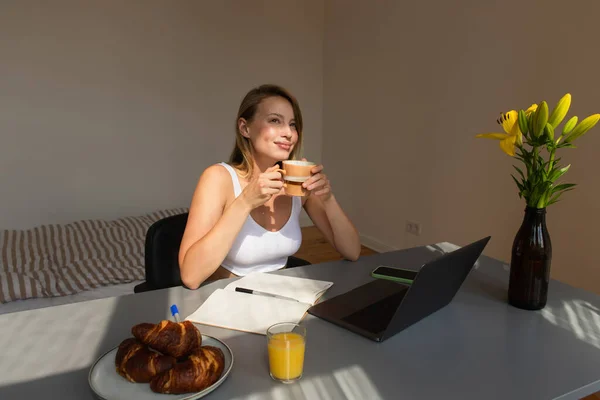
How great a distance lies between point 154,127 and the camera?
12.3 feet

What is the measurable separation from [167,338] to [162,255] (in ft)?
2.54

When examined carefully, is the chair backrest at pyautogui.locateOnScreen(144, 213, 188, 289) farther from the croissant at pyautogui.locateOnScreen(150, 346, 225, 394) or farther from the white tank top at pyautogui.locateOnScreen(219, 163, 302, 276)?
the croissant at pyautogui.locateOnScreen(150, 346, 225, 394)

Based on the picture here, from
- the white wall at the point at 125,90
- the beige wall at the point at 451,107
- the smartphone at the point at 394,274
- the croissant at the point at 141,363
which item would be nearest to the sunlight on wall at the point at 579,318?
the smartphone at the point at 394,274

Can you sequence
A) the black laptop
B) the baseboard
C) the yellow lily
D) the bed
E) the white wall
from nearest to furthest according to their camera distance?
the black laptop
the yellow lily
the bed
the white wall
the baseboard

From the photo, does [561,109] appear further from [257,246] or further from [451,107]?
[451,107]

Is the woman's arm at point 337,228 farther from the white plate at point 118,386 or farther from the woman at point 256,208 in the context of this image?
the white plate at point 118,386

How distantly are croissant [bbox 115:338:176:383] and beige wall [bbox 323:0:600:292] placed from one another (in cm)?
219

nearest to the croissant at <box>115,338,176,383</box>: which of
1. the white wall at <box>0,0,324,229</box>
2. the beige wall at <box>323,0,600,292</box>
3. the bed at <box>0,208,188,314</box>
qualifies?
the bed at <box>0,208,188,314</box>

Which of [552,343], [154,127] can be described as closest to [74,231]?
[154,127]

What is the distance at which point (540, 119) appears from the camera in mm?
974

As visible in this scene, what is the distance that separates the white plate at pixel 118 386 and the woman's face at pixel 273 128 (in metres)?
0.89

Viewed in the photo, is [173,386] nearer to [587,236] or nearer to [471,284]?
[471,284]

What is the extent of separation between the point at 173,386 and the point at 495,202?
2.40 m

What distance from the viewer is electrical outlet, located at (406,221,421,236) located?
328 cm
